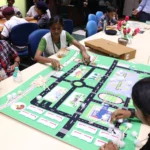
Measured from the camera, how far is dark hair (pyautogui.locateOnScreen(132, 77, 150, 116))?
79 cm

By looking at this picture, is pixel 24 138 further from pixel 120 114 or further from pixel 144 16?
pixel 144 16

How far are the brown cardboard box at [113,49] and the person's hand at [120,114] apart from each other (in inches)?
34.9

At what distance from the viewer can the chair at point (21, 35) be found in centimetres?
281

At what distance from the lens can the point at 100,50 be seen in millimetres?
2125

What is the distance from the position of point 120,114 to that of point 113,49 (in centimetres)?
103

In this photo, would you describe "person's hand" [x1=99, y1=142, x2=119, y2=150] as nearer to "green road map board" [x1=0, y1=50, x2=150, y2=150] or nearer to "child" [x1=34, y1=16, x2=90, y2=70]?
"green road map board" [x1=0, y1=50, x2=150, y2=150]

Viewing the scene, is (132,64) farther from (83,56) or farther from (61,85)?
(61,85)

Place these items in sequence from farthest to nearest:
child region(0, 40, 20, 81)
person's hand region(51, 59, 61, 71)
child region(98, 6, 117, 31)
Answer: child region(98, 6, 117, 31), child region(0, 40, 20, 81), person's hand region(51, 59, 61, 71)

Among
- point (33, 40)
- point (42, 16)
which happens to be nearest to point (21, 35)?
point (33, 40)

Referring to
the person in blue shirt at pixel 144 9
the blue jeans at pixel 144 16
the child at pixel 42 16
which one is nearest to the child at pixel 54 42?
the child at pixel 42 16

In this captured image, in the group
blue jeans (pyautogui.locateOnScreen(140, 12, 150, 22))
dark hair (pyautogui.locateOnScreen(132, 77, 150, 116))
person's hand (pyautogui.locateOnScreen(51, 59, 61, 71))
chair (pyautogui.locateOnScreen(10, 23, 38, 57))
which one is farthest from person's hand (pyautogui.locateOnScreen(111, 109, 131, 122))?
blue jeans (pyautogui.locateOnScreen(140, 12, 150, 22))

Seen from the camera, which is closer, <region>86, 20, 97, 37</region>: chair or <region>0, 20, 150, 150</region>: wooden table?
<region>0, 20, 150, 150</region>: wooden table

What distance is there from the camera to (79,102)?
1.32m

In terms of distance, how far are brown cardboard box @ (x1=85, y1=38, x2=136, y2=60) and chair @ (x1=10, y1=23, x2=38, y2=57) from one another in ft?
3.48
